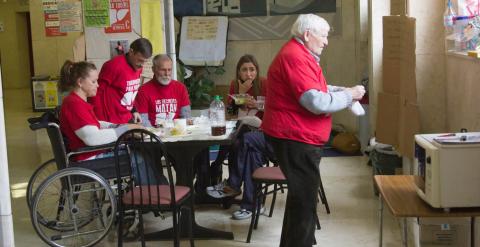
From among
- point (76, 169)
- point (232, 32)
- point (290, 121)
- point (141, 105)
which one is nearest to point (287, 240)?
point (290, 121)

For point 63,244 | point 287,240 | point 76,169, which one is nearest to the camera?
point 287,240

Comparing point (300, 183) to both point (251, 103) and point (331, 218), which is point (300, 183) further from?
point (251, 103)

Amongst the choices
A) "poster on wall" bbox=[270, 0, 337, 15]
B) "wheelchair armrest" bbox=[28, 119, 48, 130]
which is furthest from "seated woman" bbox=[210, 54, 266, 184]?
"poster on wall" bbox=[270, 0, 337, 15]

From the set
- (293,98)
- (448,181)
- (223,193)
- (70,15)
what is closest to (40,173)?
(223,193)

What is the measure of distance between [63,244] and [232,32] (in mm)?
4848

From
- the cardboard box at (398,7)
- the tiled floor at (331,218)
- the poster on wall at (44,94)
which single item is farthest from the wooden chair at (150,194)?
the poster on wall at (44,94)

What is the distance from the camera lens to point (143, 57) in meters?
5.08

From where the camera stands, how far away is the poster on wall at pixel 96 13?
20.3 feet

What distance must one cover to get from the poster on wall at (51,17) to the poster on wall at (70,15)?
162cm

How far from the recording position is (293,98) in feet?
11.5

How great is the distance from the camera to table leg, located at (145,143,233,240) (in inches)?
170

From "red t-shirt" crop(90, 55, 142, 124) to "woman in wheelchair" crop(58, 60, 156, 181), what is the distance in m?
0.66

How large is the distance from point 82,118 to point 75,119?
46 millimetres

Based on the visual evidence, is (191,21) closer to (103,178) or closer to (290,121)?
(103,178)
